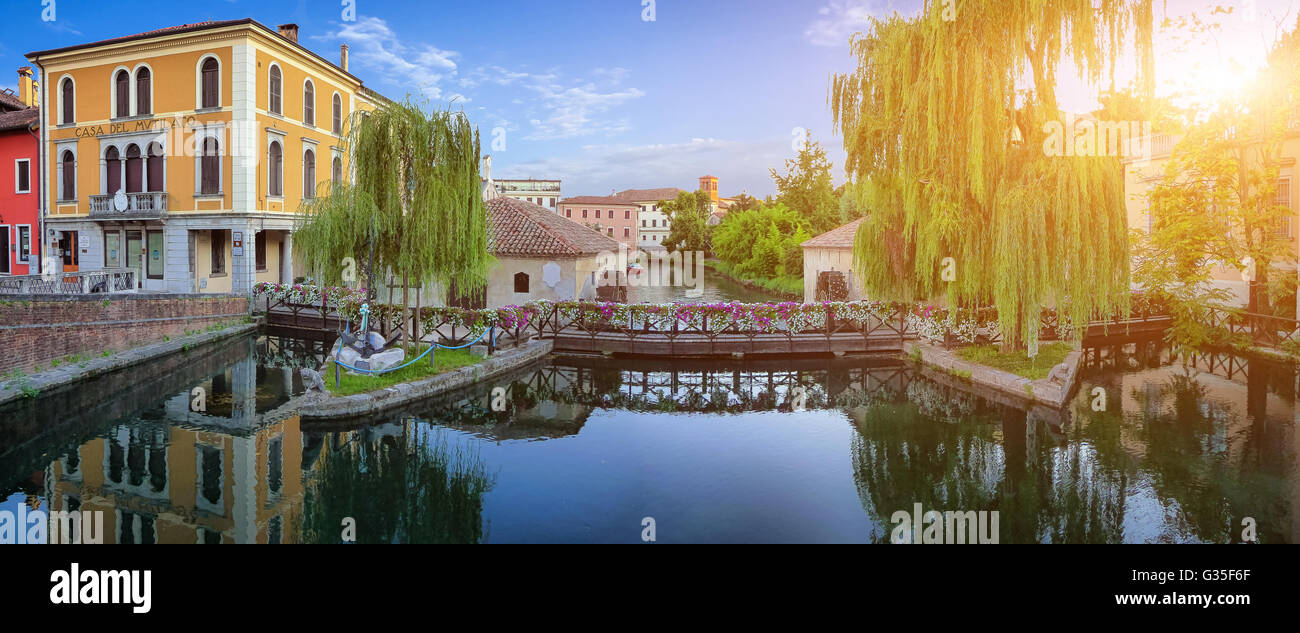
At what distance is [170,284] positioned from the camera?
2516cm

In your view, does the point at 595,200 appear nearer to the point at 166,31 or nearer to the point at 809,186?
the point at 809,186

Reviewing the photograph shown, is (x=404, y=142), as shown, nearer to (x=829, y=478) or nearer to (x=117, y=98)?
(x=829, y=478)

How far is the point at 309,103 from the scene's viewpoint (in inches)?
1064

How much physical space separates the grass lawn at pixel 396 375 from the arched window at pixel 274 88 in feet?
44.4

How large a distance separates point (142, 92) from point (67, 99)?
3148 millimetres

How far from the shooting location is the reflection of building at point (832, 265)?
3062 centimetres

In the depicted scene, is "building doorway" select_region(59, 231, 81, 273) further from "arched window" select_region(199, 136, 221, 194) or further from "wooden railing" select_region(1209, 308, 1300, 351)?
"wooden railing" select_region(1209, 308, 1300, 351)

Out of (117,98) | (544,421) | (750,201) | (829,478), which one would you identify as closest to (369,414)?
(544,421)

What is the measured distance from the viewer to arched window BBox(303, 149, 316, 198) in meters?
27.2

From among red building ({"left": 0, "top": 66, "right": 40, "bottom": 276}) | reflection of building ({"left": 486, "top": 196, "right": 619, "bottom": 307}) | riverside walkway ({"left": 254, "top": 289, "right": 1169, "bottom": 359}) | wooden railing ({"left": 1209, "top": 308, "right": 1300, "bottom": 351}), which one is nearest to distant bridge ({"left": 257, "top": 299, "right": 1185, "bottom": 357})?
riverside walkway ({"left": 254, "top": 289, "right": 1169, "bottom": 359})

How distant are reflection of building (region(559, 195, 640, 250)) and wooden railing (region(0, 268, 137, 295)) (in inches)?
2501

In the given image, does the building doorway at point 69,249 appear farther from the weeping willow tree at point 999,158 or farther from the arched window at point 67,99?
the weeping willow tree at point 999,158

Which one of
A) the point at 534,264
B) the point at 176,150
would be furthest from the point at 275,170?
the point at 534,264

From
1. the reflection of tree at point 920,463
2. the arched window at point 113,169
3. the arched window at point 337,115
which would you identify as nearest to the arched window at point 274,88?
the arched window at point 337,115
